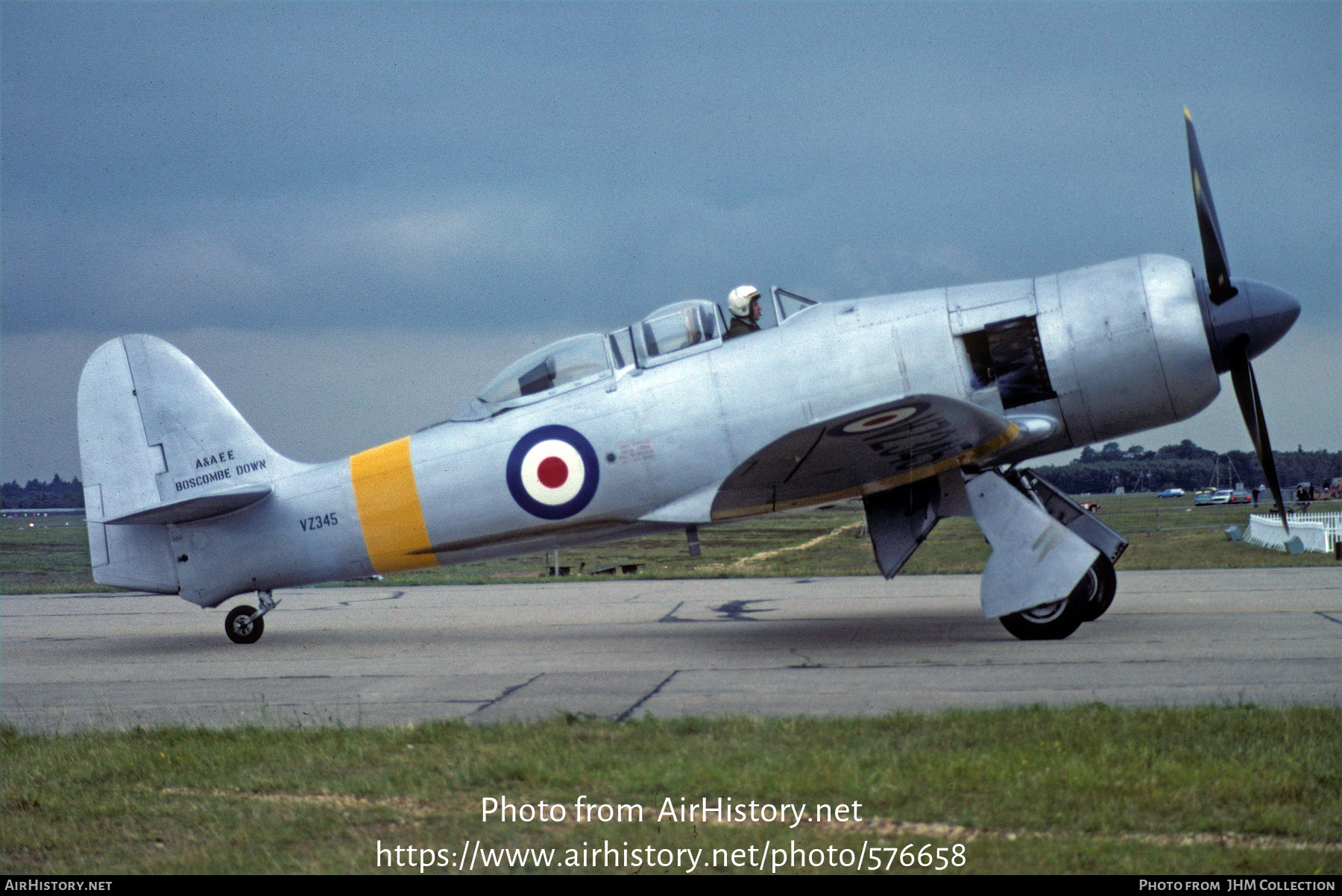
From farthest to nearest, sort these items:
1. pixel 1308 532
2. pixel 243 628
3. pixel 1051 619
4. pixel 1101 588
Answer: pixel 1308 532
pixel 243 628
pixel 1101 588
pixel 1051 619

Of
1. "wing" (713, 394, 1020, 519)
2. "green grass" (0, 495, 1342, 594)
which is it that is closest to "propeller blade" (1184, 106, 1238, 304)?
"wing" (713, 394, 1020, 519)

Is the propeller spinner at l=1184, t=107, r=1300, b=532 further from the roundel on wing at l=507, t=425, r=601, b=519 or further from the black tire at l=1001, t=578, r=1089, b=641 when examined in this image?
the roundel on wing at l=507, t=425, r=601, b=519

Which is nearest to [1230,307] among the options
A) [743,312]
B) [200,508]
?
[743,312]

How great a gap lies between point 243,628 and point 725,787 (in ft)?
27.7

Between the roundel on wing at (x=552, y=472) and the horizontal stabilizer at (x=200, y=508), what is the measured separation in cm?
301

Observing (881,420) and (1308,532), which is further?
(1308,532)

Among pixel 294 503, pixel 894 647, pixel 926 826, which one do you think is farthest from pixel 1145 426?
pixel 294 503

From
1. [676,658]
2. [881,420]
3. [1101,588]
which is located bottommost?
[1101,588]

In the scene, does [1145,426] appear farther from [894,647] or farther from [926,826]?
[926,826]

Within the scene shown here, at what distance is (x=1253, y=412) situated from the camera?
9.05 m

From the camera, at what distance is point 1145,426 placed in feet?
29.7

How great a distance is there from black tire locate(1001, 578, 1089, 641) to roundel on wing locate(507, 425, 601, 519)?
3961 mm

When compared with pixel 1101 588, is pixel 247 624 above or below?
above

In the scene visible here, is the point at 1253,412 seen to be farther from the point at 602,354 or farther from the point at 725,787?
the point at 725,787
